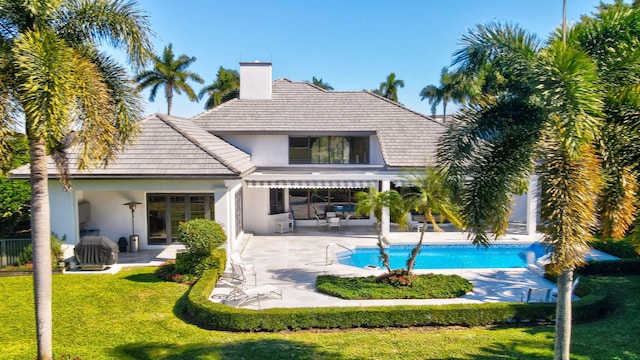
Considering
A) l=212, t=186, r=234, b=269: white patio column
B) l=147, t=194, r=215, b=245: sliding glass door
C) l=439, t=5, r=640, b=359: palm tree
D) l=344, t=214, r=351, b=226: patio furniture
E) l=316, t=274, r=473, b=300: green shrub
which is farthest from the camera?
l=344, t=214, r=351, b=226: patio furniture

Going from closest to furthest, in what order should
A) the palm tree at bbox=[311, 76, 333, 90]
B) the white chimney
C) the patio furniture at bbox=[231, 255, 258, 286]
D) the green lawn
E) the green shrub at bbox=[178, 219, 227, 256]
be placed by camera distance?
the green lawn
the patio furniture at bbox=[231, 255, 258, 286]
the green shrub at bbox=[178, 219, 227, 256]
the white chimney
the palm tree at bbox=[311, 76, 333, 90]

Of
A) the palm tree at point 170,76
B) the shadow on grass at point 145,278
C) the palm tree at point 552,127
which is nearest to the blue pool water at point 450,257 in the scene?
the shadow on grass at point 145,278

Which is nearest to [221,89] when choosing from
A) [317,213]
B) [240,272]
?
[317,213]

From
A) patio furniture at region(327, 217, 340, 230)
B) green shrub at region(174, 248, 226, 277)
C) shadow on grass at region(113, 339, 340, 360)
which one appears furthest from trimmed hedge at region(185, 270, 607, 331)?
patio furniture at region(327, 217, 340, 230)

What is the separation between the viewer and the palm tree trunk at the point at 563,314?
1026cm

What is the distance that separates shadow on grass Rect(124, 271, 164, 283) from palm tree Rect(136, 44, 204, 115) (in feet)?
167

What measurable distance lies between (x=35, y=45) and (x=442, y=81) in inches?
2988

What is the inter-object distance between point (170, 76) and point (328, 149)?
4165 centimetres

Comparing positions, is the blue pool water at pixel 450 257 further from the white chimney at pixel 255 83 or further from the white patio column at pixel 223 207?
the white chimney at pixel 255 83

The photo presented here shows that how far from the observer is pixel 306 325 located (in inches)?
623

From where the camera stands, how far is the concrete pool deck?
18.2 metres

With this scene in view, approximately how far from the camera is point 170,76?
6706cm

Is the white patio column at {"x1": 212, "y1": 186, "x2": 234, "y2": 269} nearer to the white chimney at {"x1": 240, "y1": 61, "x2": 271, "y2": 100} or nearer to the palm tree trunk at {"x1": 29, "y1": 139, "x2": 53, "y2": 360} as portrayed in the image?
the palm tree trunk at {"x1": 29, "y1": 139, "x2": 53, "y2": 360}

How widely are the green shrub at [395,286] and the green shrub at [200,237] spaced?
17.7 ft
